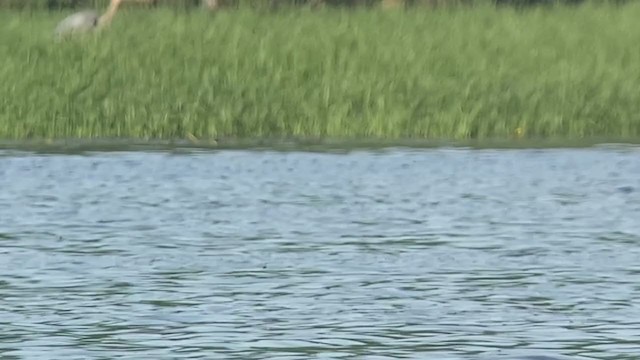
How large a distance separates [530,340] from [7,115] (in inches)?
551

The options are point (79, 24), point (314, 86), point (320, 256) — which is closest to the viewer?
point (320, 256)

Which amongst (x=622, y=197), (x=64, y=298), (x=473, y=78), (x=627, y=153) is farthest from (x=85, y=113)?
(x=64, y=298)

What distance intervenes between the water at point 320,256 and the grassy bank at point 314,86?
2060mm

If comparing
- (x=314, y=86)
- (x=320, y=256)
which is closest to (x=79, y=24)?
(x=314, y=86)

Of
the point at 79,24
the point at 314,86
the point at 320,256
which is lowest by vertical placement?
the point at 320,256

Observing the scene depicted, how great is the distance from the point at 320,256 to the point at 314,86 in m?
10.4

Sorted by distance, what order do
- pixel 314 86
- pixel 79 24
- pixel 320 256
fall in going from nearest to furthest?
1. pixel 320 256
2. pixel 314 86
3. pixel 79 24

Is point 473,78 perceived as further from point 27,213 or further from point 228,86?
point 27,213

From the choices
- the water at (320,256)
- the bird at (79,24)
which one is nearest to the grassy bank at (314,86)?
the bird at (79,24)

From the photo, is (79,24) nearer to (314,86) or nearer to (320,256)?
(314,86)

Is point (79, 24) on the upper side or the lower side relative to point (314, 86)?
upper

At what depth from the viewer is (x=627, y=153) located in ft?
72.4

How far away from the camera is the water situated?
1116cm

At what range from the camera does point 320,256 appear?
14422 mm
